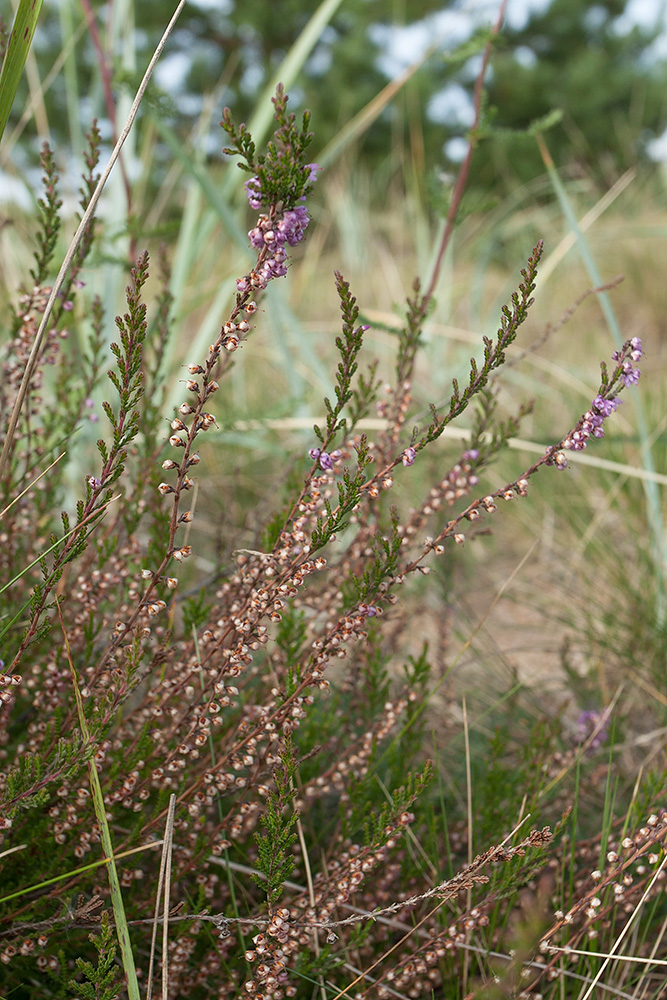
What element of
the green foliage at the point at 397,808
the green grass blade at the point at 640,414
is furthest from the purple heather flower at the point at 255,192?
the green grass blade at the point at 640,414

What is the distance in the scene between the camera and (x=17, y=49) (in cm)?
104

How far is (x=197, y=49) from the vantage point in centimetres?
1595

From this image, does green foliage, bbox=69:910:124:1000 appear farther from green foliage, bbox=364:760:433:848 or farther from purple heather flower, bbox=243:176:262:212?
purple heather flower, bbox=243:176:262:212

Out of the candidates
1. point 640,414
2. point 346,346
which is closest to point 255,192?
point 346,346

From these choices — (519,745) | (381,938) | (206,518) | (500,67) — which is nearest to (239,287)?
(381,938)

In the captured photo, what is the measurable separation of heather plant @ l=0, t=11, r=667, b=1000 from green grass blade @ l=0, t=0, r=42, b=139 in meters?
0.19

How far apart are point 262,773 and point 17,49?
1056 millimetres

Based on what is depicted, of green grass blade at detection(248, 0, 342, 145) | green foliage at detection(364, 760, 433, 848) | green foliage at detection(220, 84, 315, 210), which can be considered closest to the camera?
green foliage at detection(220, 84, 315, 210)

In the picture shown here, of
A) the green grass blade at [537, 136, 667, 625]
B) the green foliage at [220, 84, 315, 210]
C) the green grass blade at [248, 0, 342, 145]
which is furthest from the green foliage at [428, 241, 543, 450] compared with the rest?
the green grass blade at [248, 0, 342, 145]

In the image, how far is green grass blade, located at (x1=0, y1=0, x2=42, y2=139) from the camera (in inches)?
40.3

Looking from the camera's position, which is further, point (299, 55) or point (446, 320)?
point (446, 320)

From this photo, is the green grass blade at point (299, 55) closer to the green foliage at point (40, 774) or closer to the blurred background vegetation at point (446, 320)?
the blurred background vegetation at point (446, 320)

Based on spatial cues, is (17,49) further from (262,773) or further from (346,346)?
(262,773)

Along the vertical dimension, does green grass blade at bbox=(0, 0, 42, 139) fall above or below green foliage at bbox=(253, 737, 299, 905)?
above
